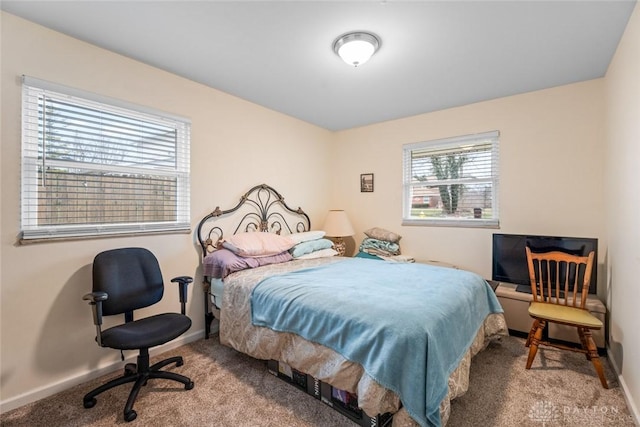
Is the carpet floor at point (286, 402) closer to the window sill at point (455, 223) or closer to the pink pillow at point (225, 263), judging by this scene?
the pink pillow at point (225, 263)

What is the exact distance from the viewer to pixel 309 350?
6.03 feet

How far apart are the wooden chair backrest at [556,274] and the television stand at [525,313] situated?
0.38ft

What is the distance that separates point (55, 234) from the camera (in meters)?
2.04

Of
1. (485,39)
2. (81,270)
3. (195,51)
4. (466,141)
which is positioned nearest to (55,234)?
(81,270)

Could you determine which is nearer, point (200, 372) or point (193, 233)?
point (200, 372)

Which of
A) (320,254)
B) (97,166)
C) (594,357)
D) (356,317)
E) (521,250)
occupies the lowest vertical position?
(594,357)

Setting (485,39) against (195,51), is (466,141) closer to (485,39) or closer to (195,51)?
(485,39)

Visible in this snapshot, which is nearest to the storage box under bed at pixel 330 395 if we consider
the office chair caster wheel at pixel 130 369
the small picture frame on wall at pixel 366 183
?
the office chair caster wheel at pixel 130 369

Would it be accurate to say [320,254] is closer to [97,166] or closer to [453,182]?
[453,182]

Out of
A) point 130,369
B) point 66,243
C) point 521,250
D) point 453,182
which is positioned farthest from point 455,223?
point 66,243

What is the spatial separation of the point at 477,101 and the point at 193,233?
3.44 metres

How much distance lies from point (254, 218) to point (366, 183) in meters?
1.77

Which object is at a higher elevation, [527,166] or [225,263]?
[527,166]

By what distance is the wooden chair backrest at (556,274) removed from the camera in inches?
98.1
